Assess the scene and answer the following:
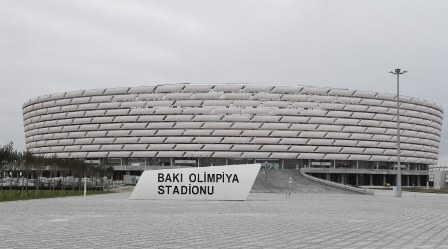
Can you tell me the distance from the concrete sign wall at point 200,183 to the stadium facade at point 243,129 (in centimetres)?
8018

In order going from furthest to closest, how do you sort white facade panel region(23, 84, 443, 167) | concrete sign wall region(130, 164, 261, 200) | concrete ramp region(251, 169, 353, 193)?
white facade panel region(23, 84, 443, 167) < concrete ramp region(251, 169, 353, 193) < concrete sign wall region(130, 164, 261, 200)

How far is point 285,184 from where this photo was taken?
75.9 m

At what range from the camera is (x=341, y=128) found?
12000cm

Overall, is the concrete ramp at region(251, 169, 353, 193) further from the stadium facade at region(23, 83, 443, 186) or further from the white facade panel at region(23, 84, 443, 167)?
the stadium facade at region(23, 83, 443, 186)

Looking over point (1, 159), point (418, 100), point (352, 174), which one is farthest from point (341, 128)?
point (1, 159)

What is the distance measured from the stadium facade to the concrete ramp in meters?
27.5

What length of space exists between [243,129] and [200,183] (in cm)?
8133

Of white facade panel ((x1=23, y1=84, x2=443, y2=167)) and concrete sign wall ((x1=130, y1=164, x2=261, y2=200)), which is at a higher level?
white facade panel ((x1=23, y1=84, x2=443, y2=167))

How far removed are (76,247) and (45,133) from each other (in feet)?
411

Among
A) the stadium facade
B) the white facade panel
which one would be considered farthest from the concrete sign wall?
the stadium facade

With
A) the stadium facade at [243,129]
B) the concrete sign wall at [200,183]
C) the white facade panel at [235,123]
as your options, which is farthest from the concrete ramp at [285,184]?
the concrete sign wall at [200,183]

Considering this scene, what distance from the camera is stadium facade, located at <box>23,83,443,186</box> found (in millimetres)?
115875

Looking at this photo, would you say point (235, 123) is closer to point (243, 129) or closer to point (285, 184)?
point (243, 129)

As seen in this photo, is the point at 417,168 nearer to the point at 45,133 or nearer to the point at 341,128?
the point at 341,128
